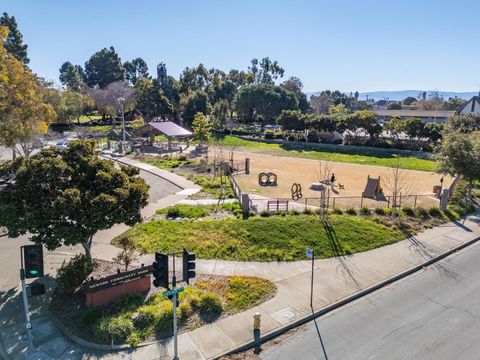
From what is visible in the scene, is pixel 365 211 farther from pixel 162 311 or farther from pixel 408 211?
pixel 162 311

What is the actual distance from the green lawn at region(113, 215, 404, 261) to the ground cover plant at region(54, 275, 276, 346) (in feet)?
9.65

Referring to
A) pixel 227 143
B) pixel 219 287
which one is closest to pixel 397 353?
pixel 219 287

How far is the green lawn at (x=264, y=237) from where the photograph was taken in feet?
57.1

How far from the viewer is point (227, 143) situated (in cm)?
6297

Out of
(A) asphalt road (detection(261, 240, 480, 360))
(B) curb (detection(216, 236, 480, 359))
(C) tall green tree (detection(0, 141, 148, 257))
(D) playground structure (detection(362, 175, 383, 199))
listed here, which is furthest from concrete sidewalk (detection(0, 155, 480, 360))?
(D) playground structure (detection(362, 175, 383, 199))

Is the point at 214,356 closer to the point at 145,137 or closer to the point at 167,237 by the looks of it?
the point at 167,237

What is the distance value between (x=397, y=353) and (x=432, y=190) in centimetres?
2369

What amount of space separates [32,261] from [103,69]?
109 m

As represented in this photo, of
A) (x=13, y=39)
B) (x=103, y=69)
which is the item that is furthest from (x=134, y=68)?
(x=13, y=39)

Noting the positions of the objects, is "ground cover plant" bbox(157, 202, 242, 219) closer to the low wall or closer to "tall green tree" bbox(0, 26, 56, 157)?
the low wall

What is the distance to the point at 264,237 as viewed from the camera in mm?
18609

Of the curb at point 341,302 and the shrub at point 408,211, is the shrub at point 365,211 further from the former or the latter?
the curb at point 341,302

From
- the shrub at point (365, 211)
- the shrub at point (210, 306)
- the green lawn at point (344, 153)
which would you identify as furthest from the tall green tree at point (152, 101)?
the shrub at point (210, 306)

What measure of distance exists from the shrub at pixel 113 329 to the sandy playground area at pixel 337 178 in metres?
17.5
